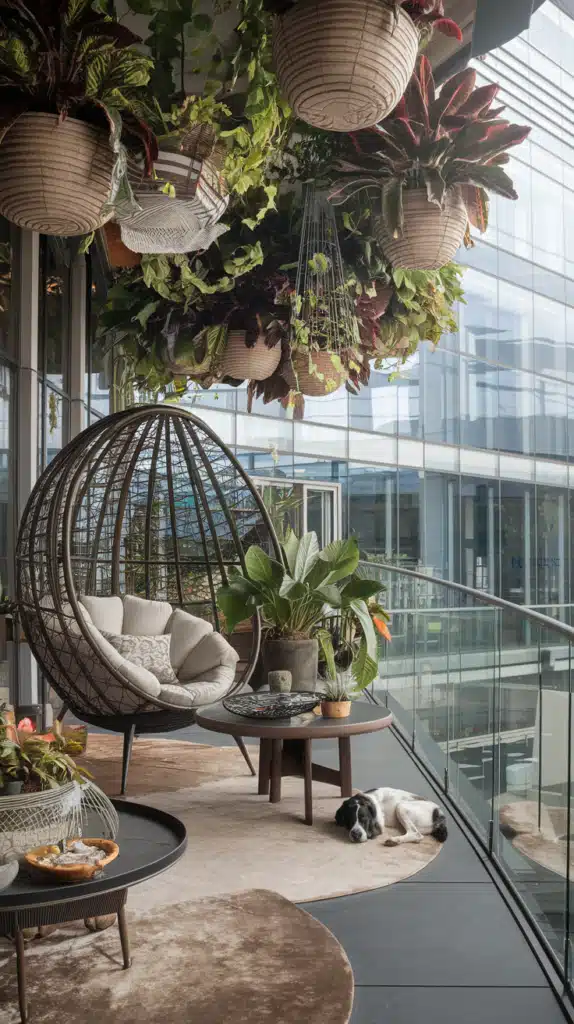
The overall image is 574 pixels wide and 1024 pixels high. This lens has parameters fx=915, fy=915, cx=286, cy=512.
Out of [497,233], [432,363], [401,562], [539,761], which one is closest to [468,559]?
[401,562]

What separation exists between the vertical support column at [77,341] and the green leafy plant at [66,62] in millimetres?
4195

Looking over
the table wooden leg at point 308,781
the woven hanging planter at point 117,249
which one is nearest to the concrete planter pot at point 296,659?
the table wooden leg at point 308,781

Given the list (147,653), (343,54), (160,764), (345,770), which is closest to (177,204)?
(343,54)

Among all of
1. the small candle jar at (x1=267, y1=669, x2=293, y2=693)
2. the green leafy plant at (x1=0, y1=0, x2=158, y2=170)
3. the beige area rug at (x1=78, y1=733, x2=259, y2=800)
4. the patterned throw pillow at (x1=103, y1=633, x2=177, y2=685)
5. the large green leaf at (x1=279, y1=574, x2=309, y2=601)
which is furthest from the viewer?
the patterned throw pillow at (x1=103, y1=633, x2=177, y2=685)

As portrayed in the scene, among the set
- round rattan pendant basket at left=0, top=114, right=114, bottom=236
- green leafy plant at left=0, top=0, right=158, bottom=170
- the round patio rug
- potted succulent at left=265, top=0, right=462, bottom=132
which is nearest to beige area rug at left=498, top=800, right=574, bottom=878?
the round patio rug

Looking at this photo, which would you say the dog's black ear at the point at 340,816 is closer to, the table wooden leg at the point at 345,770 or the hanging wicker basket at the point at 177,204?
the table wooden leg at the point at 345,770

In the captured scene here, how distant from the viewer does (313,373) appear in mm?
4672

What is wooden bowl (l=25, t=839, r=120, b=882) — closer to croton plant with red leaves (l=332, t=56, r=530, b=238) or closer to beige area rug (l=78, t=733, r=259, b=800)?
beige area rug (l=78, t=733, r=259, b=800)

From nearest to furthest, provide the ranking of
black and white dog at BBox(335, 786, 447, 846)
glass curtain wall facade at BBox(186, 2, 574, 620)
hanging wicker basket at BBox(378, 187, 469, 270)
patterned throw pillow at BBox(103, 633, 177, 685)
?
hanging wicker basket at BBox(378, 187, 469, 270)
black and white dog at BBox(335, 786, 447, 846)
patterned throw pillow at BBox(103, 633, 177, 685)
glass curtain wall facade at BBox(186, 2, 574, 620)

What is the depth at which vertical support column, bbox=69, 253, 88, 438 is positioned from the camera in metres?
6.57

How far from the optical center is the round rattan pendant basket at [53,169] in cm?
240

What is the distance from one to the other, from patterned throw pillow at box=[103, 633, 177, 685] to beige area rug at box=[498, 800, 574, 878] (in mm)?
2298

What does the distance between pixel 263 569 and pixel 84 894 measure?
2.52 metres

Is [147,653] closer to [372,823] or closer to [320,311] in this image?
[372,823]
